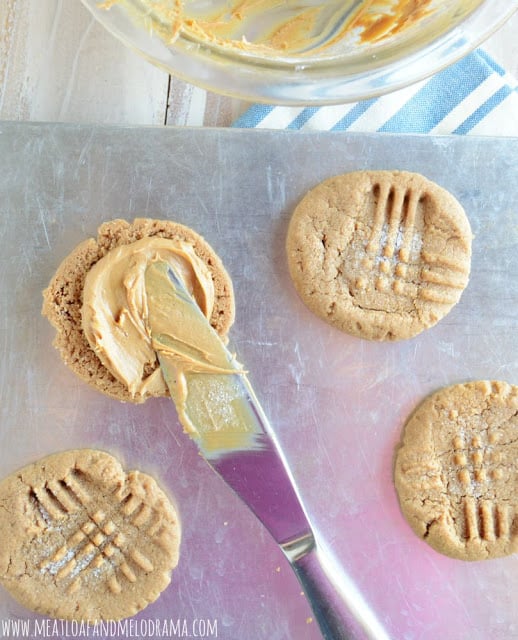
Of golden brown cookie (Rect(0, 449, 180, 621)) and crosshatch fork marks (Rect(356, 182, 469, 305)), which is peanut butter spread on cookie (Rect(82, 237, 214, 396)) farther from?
crosshatch fork marks (Rect(356, 182, 469, 305))

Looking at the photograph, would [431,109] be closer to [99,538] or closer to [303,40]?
[303,40]

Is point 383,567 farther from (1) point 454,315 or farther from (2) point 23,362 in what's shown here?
(2) point 23,362

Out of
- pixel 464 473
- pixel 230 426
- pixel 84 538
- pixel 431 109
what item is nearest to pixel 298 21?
pixel 431 109

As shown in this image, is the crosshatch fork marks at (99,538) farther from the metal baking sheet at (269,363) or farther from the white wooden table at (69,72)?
the white wooden table at (69,72)

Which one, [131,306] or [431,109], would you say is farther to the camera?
[431,109]

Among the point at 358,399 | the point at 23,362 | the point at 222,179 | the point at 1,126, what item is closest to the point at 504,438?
the point at 358,399

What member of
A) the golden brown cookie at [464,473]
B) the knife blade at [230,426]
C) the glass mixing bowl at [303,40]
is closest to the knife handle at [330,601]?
the knife blade at [230,426]
